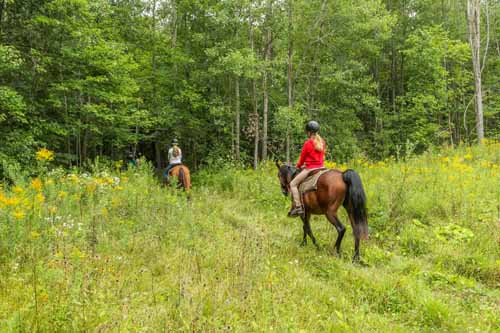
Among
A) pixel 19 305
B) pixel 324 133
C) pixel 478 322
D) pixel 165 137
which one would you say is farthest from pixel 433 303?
pixel 165 137

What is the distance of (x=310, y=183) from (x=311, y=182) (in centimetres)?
3

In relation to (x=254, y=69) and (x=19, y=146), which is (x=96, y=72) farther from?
(x=254, y=69)

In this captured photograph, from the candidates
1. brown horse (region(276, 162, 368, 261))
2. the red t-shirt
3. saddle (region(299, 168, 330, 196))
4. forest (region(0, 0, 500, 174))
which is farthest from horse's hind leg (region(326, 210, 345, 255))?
forest (region(0, 0, 500, 174))

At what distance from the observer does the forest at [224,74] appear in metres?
12.7

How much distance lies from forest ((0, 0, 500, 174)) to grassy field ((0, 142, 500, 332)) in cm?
461

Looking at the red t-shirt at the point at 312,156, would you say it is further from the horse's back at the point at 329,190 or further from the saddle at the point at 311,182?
the horse's back at the point at 329,190

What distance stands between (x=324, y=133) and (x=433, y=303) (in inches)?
674

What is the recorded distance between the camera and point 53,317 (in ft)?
8.84

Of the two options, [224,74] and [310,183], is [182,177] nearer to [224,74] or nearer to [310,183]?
[310,183]

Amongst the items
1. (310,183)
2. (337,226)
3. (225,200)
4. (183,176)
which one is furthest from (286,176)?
(183,176)

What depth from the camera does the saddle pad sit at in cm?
628

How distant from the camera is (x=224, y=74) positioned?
58.6 feet

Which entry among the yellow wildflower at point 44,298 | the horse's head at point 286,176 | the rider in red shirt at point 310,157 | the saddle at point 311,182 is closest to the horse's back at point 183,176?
the horse's head at point 286,176

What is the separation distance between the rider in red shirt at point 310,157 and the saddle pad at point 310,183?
0.11m
